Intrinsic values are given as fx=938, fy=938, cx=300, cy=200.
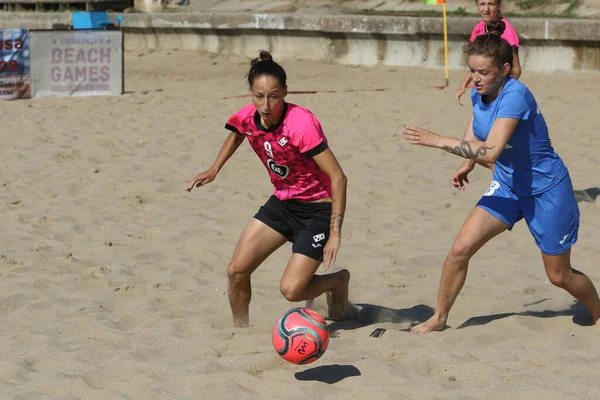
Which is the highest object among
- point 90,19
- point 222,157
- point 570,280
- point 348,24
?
point 90,19

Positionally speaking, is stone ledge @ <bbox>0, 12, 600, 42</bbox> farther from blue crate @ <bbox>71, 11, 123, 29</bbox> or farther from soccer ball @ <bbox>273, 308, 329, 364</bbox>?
soccer ball @ <bbox>273, 308, 329, 364</bbox>

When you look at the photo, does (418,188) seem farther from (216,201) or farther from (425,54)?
(425,54)

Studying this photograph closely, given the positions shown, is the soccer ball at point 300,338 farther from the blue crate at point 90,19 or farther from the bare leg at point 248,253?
the blue crate at point 90,19

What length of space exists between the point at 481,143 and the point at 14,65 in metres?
11.3

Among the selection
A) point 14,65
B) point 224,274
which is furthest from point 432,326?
point 14,65

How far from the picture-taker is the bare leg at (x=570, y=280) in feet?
16.1

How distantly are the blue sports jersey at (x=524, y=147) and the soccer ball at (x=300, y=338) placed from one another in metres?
1.33

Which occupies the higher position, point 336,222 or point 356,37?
point 356,37

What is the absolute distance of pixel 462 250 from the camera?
4.95 m

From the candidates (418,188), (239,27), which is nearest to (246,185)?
(418,188)

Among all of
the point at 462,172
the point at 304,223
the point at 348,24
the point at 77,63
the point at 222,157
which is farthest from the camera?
the point at 348,24

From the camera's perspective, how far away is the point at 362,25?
1720 centimetres

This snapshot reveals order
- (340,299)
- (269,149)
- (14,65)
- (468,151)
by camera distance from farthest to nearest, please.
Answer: (14,65)
(340,299)
(269,149)
(468,151)

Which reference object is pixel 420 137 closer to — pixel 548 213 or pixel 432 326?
pixel 548 213
